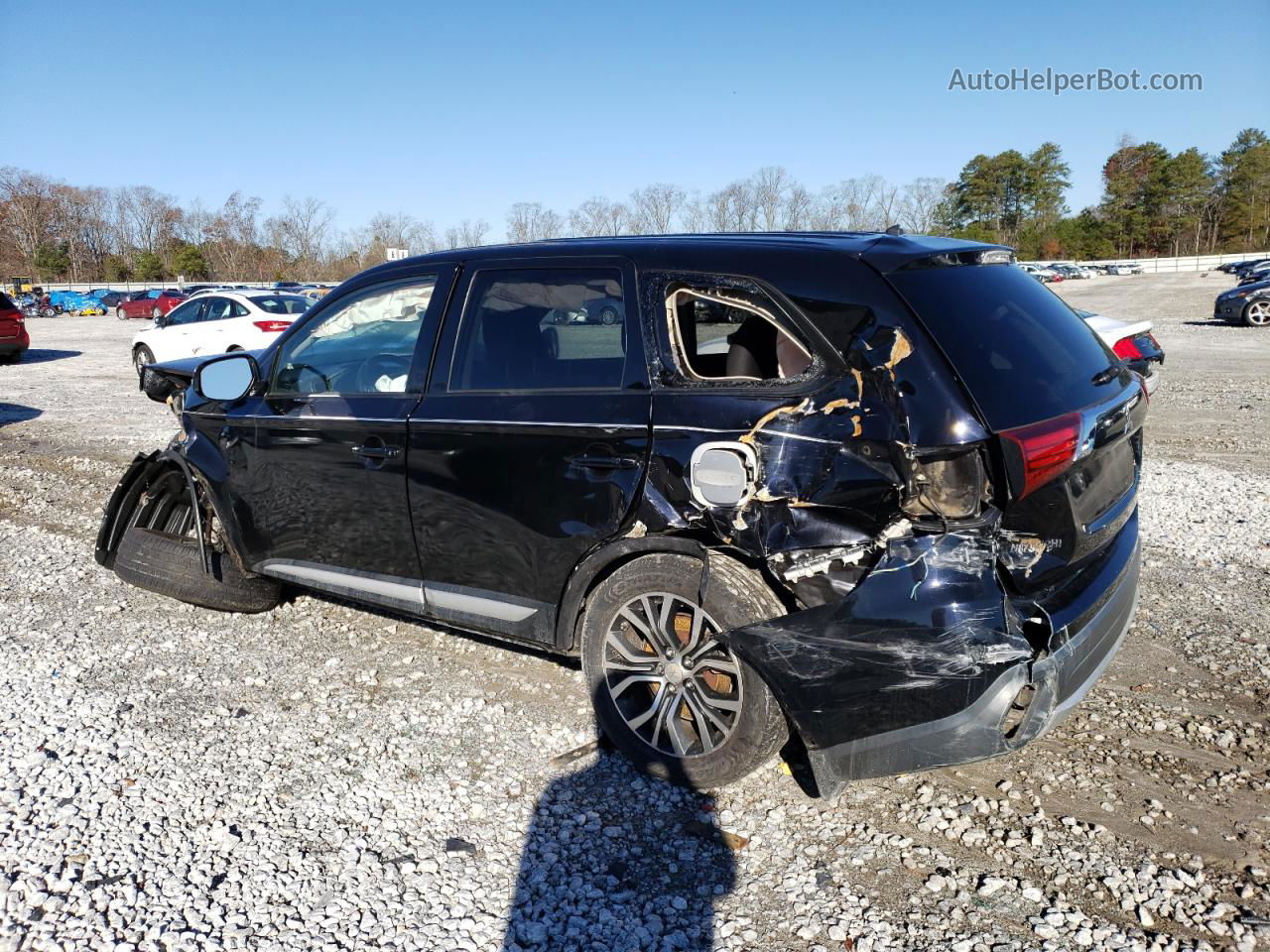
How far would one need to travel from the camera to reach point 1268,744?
11.3 ft

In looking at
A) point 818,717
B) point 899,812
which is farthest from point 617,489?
point 899,812

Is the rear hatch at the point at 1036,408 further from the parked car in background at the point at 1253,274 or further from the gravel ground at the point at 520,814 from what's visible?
the parked car in background at the point at 1253,274

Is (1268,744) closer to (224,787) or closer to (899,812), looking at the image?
(899,812)

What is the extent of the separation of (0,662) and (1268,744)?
549 centimetres

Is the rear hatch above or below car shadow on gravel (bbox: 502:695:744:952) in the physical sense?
above

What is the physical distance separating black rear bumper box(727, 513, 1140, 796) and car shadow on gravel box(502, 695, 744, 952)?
49 cm

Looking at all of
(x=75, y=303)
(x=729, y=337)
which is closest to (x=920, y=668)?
(x=729, y=337)

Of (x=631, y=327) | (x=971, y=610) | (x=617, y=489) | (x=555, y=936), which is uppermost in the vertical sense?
(x=631, y=327)

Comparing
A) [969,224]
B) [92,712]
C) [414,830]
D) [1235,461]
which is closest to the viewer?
[414,830]

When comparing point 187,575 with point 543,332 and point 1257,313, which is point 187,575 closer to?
point 543,332

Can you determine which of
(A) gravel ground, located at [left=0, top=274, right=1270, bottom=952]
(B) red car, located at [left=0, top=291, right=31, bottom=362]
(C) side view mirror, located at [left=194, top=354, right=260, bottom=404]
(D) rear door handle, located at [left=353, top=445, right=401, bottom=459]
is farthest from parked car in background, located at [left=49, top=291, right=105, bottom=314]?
(D) rear door handle, located at [left=353, top=445, right=401, bottom=459]

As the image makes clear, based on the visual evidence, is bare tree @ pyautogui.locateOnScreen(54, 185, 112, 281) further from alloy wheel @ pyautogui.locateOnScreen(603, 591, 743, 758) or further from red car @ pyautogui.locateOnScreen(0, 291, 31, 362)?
alloy wheel @ pyautogui.locateOnScreen(603, 591, 743, 758)

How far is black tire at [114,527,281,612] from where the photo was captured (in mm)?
4910

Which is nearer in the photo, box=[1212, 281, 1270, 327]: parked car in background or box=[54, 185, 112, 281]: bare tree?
box=[1212, 281, 1270, 327]: parked car in background
